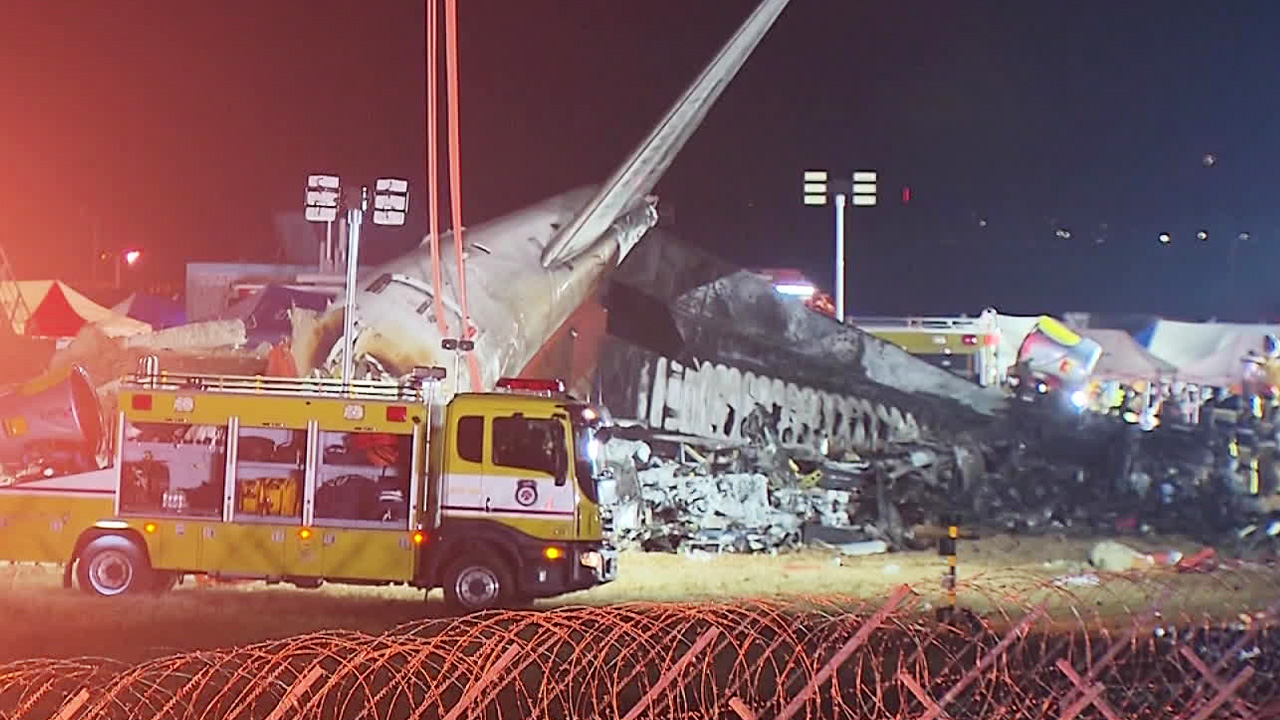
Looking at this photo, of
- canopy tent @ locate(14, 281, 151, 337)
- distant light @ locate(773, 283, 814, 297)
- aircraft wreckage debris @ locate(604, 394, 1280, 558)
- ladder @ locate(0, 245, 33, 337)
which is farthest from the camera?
distant light @ locate(773, 283, 814, 297)

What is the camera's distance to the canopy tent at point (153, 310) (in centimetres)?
4375

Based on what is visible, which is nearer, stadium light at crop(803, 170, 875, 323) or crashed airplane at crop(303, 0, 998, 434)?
crashed airplane at crop(303, 0, 998, 434)

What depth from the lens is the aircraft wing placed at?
29.0 m

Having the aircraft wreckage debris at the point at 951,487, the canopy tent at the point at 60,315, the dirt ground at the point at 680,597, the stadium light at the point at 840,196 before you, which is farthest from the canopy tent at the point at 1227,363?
the canopy tent at the point at 60,315

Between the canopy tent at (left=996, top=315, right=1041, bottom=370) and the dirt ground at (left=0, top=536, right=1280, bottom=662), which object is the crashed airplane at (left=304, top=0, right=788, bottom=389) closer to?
the dirt ground at (left=0, top=536, right=1280, bottom=662)

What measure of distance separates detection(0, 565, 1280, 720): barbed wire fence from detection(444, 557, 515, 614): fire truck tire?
0.64 m

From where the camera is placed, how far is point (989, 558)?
83.1 feet

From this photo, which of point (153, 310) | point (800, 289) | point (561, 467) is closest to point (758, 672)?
point (561, 467)

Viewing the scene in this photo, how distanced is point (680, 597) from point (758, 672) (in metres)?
7.71

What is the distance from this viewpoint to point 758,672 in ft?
39.1

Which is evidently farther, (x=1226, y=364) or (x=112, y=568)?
(x=1226, y=364)

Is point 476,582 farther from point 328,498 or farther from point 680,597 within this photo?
point 680,597

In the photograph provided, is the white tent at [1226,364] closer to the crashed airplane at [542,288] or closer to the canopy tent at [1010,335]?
the canopy tent at [1010,335]

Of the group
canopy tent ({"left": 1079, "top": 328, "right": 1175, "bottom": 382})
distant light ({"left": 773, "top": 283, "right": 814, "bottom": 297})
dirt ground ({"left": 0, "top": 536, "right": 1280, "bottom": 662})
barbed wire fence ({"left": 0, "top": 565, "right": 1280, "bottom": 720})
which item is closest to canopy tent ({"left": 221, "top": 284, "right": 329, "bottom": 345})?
dirt ground ({"left": 0, "top": 536, "right": 1280, "bottom": 662})
